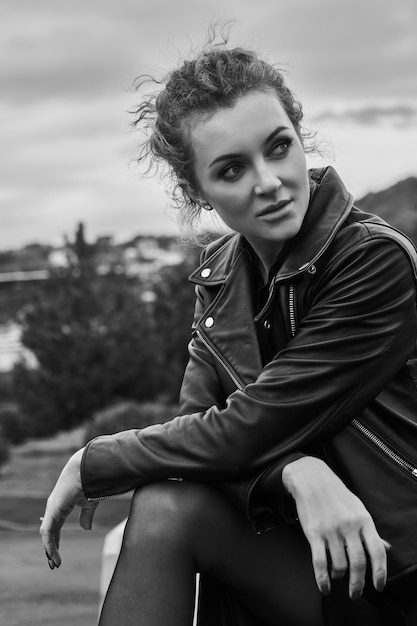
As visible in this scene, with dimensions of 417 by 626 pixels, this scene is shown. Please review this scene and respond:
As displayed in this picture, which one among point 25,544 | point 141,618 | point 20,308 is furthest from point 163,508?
point 20,308

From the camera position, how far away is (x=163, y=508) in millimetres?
1906

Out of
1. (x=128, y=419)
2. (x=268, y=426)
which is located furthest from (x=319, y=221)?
(x=128, y=419)

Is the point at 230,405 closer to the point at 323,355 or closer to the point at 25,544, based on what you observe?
the point at 323,355

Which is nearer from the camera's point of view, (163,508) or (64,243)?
(163,508)

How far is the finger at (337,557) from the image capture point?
174 centimetres

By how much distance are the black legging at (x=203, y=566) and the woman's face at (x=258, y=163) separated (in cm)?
57

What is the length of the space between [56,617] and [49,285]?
32.2 feet

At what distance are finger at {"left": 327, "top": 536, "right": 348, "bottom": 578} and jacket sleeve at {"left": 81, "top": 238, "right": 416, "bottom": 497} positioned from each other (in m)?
0.22

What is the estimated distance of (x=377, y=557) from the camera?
1707 mm

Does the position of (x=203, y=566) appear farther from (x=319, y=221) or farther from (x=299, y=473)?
(x=319, y=221)

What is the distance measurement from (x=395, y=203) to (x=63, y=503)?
28.3 ft

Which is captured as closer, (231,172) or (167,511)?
(167,511)

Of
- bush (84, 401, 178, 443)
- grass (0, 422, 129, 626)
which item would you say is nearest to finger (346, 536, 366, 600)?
grass (0, 422, 129, 626)

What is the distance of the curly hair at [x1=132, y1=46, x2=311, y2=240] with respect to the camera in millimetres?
2055
